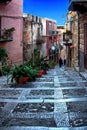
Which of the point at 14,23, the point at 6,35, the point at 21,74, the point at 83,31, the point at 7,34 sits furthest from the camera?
the point at 14,23

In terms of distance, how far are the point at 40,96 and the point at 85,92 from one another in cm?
163

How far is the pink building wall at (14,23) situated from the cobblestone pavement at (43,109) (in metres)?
16.3

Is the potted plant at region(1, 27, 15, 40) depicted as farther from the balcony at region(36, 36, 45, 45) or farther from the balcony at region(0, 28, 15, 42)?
the balcony at region(36, 36, 45, 45)

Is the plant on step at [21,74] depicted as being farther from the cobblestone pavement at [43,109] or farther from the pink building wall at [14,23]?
the pink building wall at [14,23]

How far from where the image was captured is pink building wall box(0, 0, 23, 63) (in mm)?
29188

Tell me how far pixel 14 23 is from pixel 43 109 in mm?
21923

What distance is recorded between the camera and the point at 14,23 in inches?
1216

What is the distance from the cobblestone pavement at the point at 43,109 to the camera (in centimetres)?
781

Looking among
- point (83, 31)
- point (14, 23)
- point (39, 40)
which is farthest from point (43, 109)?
point (39, 40)

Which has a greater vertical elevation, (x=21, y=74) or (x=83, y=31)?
(x=83, y=31)

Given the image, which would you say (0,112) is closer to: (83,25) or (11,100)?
(11,100)

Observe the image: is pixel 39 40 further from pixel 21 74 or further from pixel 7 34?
pixel 21 74

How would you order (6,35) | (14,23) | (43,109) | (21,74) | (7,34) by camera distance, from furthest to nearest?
(14,23), (7,34), (6,35), (21,74), (43,109)

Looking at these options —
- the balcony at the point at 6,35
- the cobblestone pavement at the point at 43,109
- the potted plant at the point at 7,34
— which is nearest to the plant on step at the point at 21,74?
the cobblestone pavement at the point at 43,109
